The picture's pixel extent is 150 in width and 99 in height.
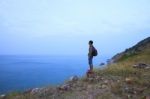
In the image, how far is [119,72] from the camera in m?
22.9

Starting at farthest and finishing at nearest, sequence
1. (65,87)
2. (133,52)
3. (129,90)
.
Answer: (133,52) → (65,87) → (129,90)

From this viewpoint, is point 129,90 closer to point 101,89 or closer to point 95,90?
point 101,89

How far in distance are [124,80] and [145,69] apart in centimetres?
528

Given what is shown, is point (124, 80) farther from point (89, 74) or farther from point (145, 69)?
point (145, 69)

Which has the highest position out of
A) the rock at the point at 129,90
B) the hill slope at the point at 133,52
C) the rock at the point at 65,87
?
the hill slope at the point at 133,52

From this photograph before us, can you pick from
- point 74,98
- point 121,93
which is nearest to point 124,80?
point 121,93

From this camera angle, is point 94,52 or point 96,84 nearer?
point 96,84

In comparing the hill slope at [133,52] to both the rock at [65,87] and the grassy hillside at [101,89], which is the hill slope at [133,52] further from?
the rock at [65,87]

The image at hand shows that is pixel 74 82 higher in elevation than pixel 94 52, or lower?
lower

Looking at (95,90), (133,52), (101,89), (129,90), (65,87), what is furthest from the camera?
A: (133,52)

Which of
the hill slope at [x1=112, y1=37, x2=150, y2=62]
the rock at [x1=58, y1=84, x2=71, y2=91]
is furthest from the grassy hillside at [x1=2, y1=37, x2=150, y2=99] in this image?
the hill slope at [x1=112, y1=37, x2=150, y2=62]

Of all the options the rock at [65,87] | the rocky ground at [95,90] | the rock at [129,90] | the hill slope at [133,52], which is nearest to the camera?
the rocky ground at [95,90]

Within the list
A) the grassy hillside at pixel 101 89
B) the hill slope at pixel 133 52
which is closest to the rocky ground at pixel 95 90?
the grassy hillside at pixel 101 89

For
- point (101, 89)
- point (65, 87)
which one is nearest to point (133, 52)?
point (65, 87)
